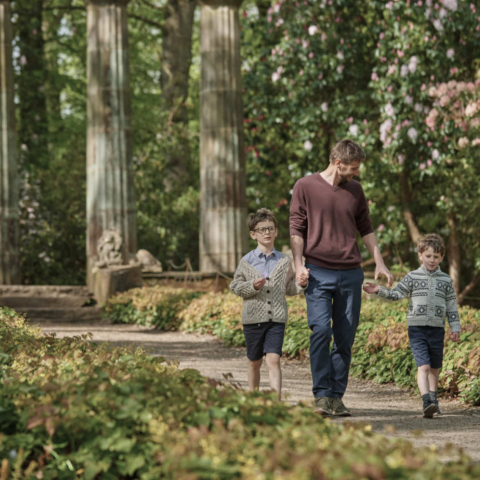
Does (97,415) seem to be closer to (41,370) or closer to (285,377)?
(41,370)

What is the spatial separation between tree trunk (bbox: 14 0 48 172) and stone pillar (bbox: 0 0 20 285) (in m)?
4.89

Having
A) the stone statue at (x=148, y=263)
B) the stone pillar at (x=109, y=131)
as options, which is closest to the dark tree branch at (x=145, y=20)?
the stone pillar at (x=109, y=131)

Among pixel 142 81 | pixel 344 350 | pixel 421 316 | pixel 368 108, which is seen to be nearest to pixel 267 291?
pixel 344 350

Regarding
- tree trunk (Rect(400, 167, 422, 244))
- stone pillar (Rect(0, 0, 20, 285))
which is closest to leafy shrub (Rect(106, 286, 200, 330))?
stone pillar (Rect(0, 0, 20, 285))

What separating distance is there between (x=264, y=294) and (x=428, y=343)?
1251 millimetres

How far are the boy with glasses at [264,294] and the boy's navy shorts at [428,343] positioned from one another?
95 cm

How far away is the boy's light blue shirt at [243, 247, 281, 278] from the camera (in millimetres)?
5785

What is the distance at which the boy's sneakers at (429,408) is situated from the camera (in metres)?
5.73

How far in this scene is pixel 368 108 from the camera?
1633 centimetres

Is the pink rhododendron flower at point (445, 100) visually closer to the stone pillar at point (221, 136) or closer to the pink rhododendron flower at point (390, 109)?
the pink rhododendron flower at point (390, 109)

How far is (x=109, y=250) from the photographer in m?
15.6

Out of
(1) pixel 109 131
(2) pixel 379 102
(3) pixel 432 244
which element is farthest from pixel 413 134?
(3) pixel 432 244

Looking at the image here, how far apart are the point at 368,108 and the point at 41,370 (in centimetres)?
1264

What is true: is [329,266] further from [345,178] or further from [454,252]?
[454,252]
